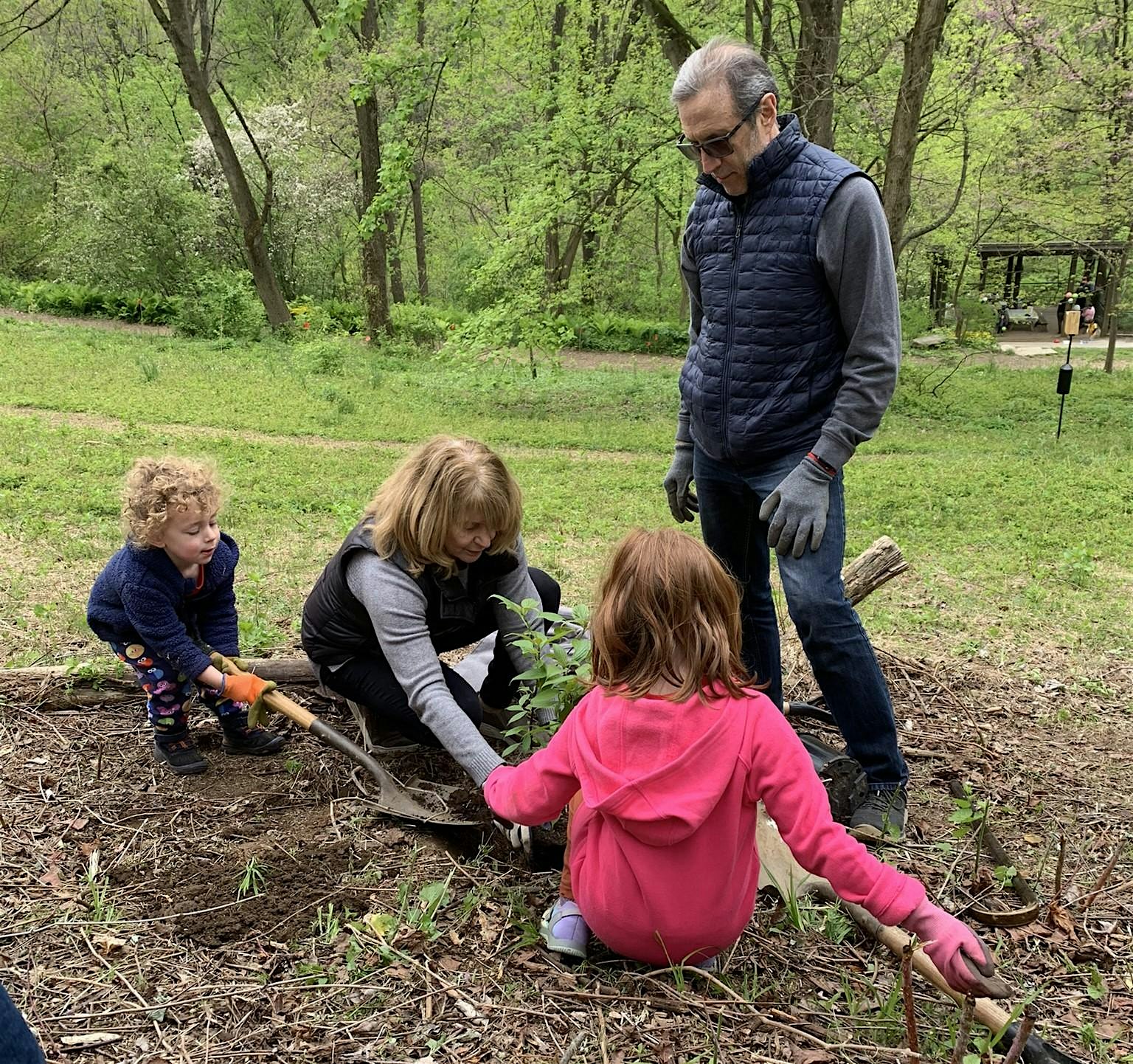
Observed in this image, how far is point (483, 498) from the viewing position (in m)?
2.67

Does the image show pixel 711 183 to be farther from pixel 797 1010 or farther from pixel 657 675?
pixel 797 1010

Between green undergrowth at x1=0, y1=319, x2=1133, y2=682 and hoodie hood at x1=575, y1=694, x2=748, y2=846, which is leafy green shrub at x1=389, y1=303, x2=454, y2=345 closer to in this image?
green undergrowth at x1=0, y1=319, x2=1133, y2=682

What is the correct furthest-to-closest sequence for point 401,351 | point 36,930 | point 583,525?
point 401,351 → point 583,525 → point 36,930

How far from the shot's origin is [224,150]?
1658 cm

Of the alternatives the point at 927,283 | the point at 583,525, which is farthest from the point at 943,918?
the point at 927,283

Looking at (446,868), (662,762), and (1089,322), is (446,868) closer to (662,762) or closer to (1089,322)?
(662,762)

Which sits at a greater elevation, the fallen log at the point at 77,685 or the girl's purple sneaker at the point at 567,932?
the fallen log at the point at 77,685

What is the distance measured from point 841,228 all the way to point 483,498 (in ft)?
3.99

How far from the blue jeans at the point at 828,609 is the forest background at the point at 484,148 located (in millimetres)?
5759

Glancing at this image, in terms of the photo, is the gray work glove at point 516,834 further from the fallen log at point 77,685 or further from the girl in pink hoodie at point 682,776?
the fallen log at point 77,685

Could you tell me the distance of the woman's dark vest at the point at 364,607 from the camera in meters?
2.95

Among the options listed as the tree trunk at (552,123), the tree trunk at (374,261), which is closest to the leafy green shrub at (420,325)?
the tree trunk at (374,261)

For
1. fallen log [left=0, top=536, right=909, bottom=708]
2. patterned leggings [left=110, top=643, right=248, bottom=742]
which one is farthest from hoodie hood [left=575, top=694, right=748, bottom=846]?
fallen log [left=0, top=536, right=909, bottom=708]

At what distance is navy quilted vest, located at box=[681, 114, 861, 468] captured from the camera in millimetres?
2723
